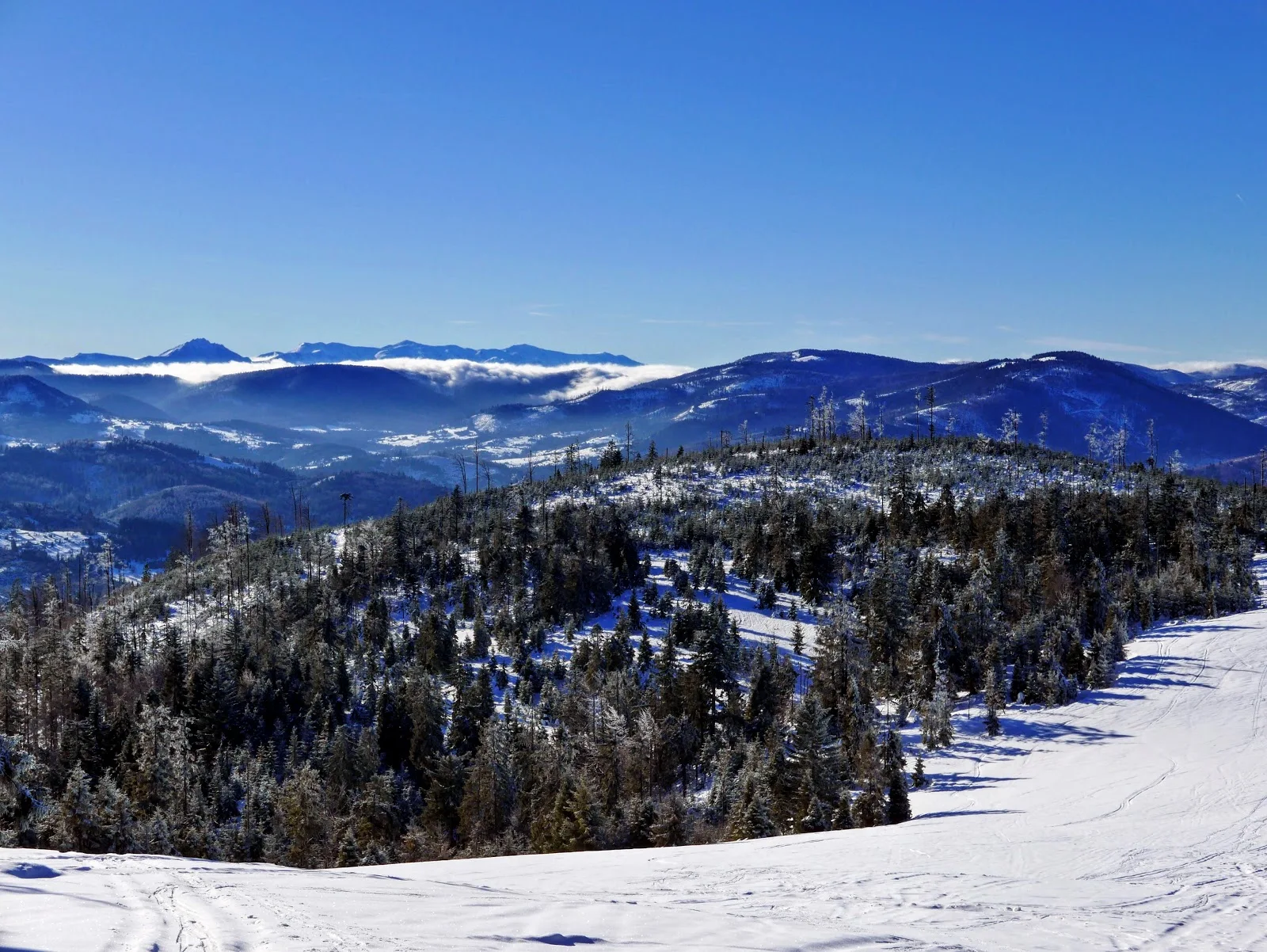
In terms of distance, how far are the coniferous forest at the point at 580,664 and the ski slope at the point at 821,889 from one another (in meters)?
9.47

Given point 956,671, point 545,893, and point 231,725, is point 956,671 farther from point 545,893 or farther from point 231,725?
point 231,725

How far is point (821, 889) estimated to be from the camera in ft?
85.7

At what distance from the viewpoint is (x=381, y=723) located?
73188mm

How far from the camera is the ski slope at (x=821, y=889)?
650 inches

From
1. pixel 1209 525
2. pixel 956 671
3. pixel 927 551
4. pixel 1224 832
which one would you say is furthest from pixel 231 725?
pixel 1209 525

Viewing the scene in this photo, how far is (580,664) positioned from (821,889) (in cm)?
5712

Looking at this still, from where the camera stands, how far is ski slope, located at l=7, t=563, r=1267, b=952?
54.1 ft

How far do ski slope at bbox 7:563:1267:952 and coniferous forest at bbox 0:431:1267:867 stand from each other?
9.47 m

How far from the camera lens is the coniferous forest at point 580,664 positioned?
166 ft

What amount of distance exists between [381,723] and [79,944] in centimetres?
6310

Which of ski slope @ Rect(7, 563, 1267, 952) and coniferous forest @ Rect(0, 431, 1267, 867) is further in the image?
coniferous forest @ Rect(0, 431, 1267, 867)

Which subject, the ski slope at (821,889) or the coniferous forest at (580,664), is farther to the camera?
the coniferous forest at (580,664)

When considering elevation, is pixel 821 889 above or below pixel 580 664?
above

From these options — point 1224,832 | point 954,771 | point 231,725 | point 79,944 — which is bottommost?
point 231,725
